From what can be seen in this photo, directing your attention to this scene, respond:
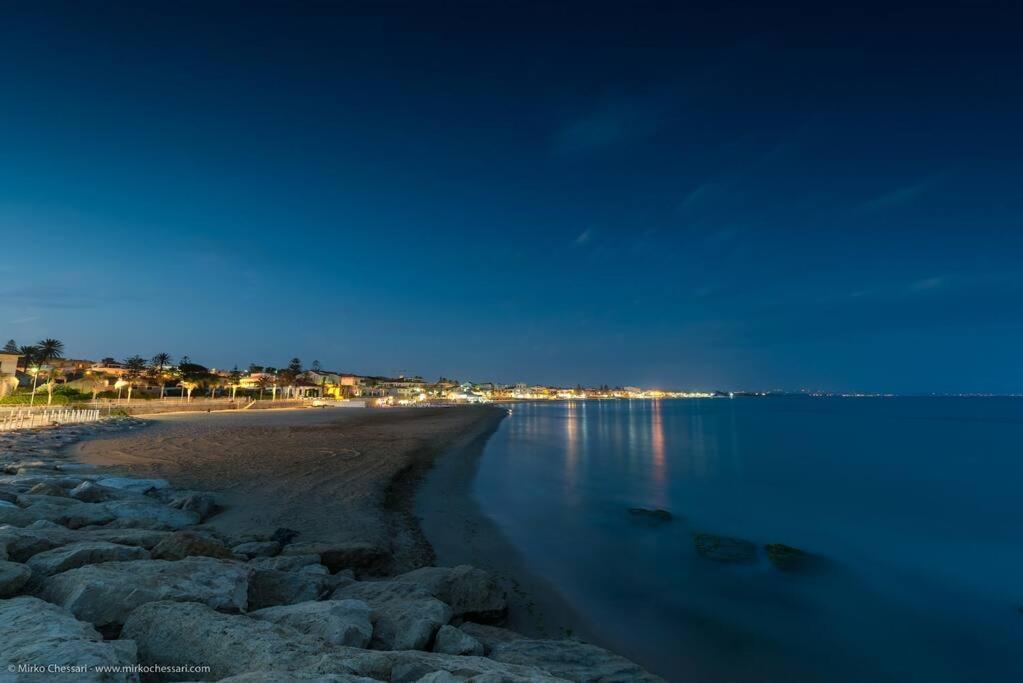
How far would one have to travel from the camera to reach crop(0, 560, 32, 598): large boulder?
15.9ft

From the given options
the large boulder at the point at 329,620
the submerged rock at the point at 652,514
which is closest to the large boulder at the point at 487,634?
the large boulder at the point at 329,620

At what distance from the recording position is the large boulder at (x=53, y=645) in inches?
131

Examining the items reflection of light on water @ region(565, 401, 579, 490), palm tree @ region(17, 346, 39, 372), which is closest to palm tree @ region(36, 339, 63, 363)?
palm tree @ region(17, 346, 39, 372)

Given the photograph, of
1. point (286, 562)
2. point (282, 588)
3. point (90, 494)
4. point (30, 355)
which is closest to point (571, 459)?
point (90, 494)

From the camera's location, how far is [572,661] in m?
5.86

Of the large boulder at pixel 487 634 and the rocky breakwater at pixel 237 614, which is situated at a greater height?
the rocky breakwater at pixel 237 614

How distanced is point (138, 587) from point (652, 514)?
16162 mm

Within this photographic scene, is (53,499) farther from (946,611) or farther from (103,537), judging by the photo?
(946,611)

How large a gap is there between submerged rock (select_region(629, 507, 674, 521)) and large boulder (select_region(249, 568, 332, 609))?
1339 centimetres

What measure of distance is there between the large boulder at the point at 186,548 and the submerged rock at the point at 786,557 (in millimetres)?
13732

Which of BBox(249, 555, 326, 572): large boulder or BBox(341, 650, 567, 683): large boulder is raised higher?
BBox(341, 650, 567, 683): large boulder

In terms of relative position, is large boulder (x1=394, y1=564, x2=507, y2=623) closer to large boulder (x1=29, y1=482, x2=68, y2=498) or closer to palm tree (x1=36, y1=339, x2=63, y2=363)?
large boulder (x1=29, y1=482, x2=68, y2=498)

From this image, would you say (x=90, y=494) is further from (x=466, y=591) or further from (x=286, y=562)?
(x=466, y=591)

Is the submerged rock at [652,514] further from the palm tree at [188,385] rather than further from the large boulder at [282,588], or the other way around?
the palm tree at [188,385]
